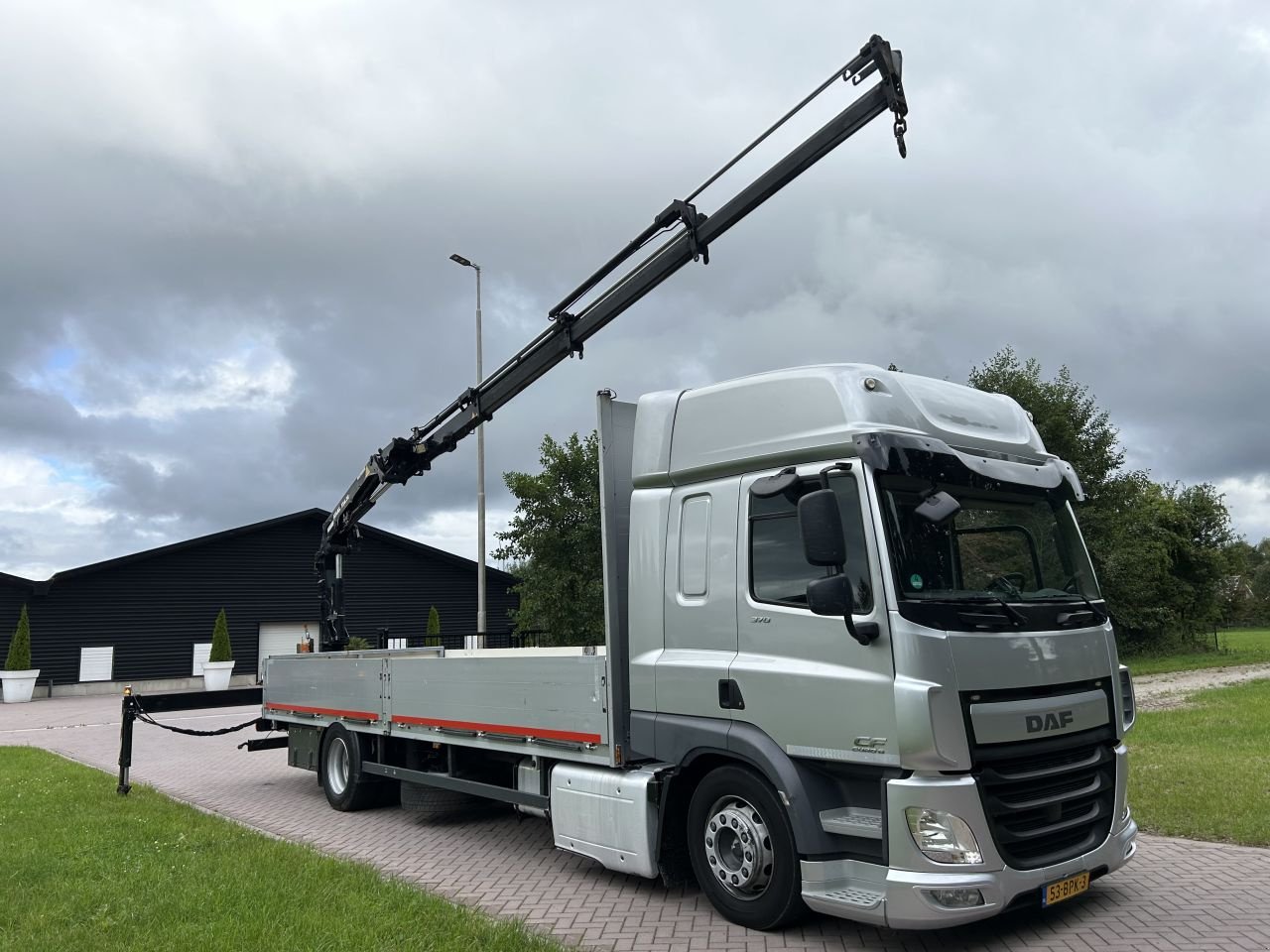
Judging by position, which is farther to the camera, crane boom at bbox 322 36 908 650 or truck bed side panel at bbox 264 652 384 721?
truck bed side panel at bbox 264 652 384 721

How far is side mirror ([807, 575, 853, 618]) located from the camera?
15.6ft

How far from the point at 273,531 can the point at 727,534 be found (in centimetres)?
3159

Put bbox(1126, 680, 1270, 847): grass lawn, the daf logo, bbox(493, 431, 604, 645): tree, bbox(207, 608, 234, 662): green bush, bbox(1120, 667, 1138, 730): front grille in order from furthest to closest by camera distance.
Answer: bbox(207, 608, 234, 662): green bush < bbox(493, 431, 604, 645): tree < bbox(1126, 680, 1270, 847): grass lawn < bbox(1120, 667, 1138, 730): front grille < the daf logo

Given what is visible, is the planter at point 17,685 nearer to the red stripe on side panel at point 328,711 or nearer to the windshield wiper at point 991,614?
the red stripe on side panel at point 328,711

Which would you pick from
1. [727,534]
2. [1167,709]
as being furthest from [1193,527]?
[727,534]

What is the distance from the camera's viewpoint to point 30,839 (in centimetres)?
773

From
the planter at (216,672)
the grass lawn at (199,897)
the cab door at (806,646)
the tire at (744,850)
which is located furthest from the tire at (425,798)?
the planter at (216,672)

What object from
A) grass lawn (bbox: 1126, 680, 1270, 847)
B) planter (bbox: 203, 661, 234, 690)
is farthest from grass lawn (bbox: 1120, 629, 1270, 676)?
planter (bbox: 203, 661, 234, 690)

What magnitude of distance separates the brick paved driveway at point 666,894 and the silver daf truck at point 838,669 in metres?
0.28

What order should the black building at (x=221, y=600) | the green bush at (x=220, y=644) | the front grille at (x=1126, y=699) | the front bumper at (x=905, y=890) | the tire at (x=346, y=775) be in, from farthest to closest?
1. the black building at (x=221, y=600)
2. the green bush at (x=220, y=644)
3. the tire at (x=346, y=775)
4. the front grille at (x=1126, y=699)
5. the front bumper at (x=905, y=890)

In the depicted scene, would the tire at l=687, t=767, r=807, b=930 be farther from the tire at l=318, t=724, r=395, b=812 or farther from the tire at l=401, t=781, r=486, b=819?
the tire at l=318, t=724, r=395, b=812

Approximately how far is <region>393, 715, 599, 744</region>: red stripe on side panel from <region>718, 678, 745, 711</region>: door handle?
1.02 m

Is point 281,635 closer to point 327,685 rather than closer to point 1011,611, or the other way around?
point 327,685

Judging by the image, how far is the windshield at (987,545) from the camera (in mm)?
4938
